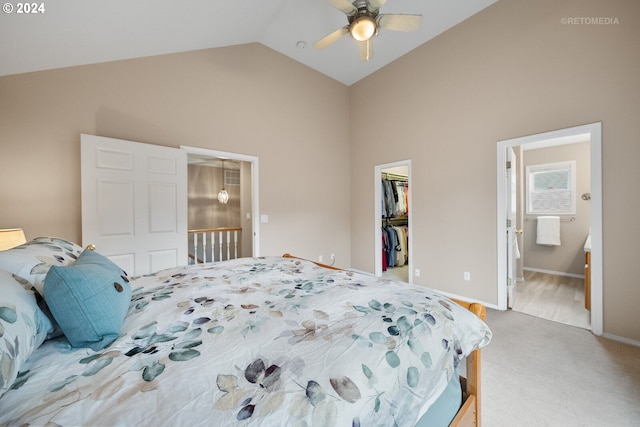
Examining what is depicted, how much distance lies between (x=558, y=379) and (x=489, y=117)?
2.65 metres

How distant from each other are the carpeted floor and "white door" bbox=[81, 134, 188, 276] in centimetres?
308

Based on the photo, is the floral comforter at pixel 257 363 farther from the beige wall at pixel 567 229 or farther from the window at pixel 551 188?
the window at pixel 551 188

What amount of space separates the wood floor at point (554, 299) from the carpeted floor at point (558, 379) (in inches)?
12.0

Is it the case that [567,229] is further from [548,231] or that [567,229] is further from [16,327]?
[16,327]

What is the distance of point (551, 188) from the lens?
4547mm

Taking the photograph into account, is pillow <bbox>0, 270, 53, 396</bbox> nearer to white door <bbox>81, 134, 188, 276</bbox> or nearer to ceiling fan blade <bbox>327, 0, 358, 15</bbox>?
white door <bbox>81, 134, 188, 276</bbox>

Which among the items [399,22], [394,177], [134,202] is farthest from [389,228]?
[134,202]

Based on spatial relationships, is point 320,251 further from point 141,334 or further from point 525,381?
point 141,334

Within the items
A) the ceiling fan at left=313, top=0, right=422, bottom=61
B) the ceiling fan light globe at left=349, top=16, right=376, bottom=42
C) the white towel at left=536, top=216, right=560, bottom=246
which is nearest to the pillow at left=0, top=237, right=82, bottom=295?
the ceiling fan at left=313, top=0, right=422, bottom=61

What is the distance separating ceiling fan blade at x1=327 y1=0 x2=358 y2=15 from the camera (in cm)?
215

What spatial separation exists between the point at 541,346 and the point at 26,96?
490cm

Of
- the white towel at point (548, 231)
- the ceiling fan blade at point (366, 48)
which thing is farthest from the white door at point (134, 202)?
the white towel at point (548, 231)

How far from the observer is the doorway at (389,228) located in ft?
13.9

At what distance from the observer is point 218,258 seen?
4.40m
